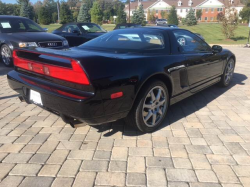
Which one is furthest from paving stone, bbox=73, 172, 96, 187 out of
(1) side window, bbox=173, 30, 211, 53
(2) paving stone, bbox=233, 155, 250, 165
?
(1) side window, bbox=173, 30, 211, 53

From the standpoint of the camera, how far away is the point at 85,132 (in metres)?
2.94

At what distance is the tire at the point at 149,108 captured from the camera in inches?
103

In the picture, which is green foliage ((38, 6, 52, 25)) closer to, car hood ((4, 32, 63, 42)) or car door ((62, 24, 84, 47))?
car door ((62, 24, 84, 47))

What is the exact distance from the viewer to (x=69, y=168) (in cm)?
219

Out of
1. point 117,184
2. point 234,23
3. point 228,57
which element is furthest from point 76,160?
point 234,23

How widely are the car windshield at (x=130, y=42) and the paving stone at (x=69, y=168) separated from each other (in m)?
1.54

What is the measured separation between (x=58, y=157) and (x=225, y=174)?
5.59 feet

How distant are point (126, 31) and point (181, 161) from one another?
2143 millimetres

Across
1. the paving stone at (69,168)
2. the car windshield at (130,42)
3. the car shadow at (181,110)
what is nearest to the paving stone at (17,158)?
the paving stone at (69,168)

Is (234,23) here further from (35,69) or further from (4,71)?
(35,69)

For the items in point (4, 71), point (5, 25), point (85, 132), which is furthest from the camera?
point (5, 25)

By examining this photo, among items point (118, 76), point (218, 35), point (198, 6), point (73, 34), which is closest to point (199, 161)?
point (118, 76)

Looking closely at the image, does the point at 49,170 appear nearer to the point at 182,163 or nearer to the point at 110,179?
the point at 110,179

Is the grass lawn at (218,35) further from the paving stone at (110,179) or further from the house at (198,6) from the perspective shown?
the house at (198,6)
